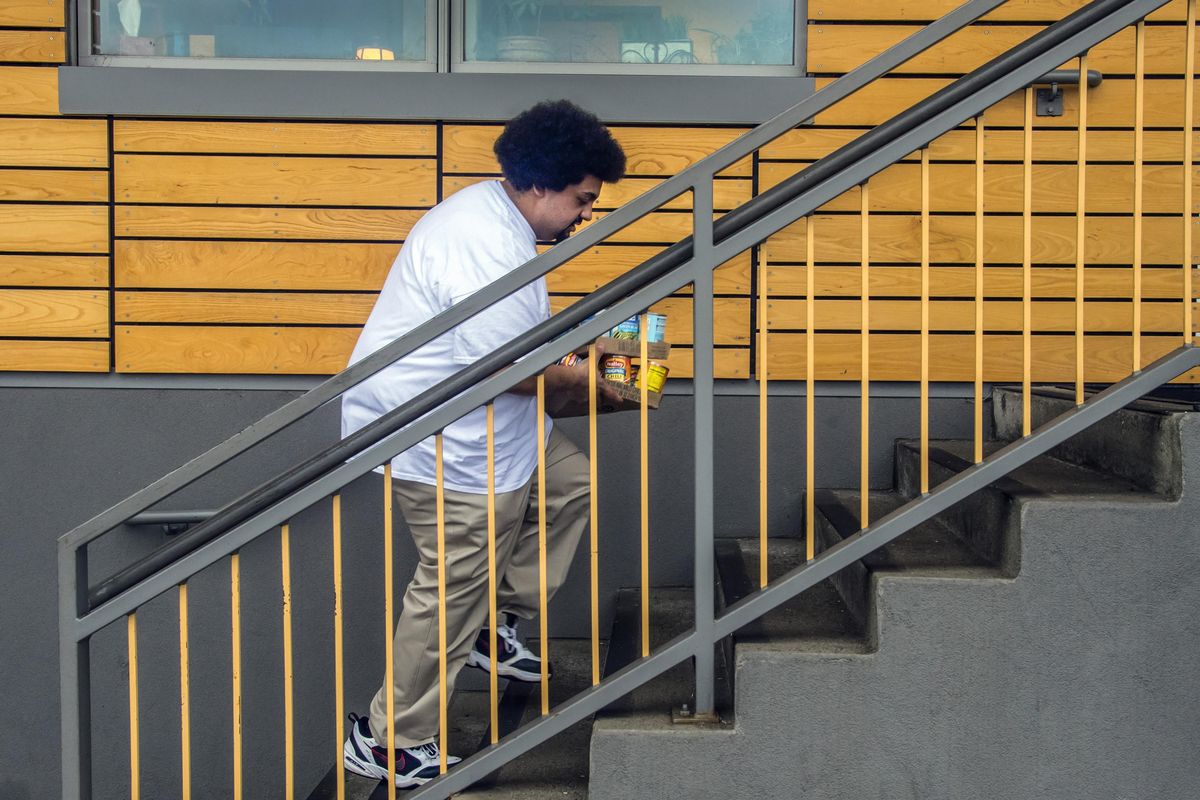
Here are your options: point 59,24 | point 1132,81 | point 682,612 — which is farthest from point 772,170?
point 59,24

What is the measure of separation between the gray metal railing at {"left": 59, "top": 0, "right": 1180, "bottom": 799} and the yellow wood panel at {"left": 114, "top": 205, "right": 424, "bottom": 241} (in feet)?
5.22

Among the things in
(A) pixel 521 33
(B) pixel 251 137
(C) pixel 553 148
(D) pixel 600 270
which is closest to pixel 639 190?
(D) pixel 600 270

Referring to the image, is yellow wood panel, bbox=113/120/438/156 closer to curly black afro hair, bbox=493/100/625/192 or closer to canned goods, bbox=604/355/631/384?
curly black afro hair, bbox=493/100/625/192

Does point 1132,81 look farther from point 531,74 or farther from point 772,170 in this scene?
point 531,74

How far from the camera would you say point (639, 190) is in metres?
3.89

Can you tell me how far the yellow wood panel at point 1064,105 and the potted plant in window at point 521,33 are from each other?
1.12 m

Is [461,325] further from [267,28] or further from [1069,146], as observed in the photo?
[1069,146]

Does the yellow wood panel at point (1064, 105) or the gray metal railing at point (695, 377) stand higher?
the yellow wood panel at point (1064, 105)

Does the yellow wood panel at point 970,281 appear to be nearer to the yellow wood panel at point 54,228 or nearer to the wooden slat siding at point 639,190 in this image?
the wooden slat siding at point 639,190

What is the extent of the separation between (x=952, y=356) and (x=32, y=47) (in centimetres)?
372

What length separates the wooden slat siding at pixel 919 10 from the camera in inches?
151

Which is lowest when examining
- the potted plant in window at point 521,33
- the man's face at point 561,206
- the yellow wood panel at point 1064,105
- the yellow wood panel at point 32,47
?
the man's face at point 561,206

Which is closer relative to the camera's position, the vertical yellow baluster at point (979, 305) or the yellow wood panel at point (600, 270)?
the vertical yellow baluster at point (979, 305)

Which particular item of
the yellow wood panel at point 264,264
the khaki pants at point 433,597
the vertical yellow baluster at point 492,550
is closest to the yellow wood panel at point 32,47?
the yellow wood panel at point 264,264
